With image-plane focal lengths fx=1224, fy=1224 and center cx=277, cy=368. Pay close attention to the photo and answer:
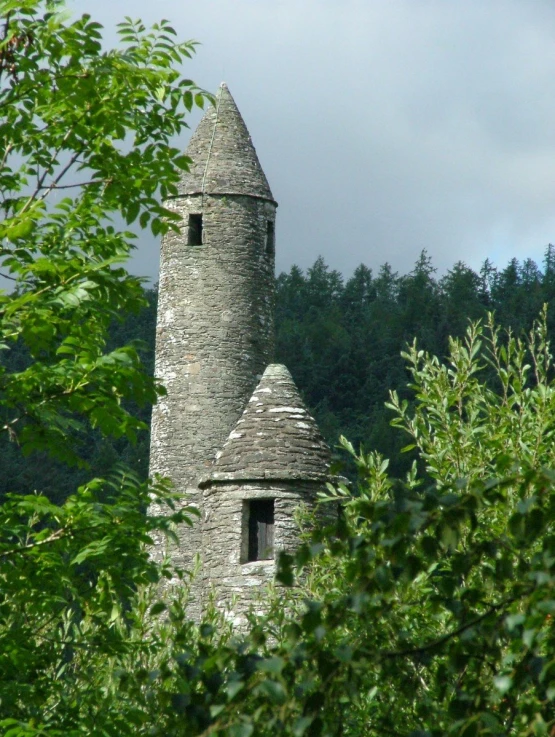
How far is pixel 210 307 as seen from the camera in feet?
55.9

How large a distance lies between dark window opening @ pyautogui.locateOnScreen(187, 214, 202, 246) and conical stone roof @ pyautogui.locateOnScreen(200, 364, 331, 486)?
358cm

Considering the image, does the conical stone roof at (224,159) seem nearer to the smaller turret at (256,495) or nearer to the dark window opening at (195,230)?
the dark window opening at (195,230)

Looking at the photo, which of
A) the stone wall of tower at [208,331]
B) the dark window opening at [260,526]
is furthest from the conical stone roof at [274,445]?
the stone wall of tower at [208,331]

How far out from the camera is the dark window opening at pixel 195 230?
17625 mm

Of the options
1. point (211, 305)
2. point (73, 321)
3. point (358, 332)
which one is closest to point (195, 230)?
point (211, 305)

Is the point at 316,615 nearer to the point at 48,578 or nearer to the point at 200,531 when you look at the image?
the point at 48,578

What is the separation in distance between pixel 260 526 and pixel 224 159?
6.30 m

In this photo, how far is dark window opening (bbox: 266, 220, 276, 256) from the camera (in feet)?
58.8

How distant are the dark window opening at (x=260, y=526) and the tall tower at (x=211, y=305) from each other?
1.62 metres

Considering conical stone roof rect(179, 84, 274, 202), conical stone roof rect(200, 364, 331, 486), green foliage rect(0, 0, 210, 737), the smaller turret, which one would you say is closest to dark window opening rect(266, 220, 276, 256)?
conical stone roof rect(179, 84, 274, 202)

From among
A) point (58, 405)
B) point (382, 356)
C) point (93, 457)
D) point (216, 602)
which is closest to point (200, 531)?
point (216, 602)

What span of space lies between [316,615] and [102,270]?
11.7 ft

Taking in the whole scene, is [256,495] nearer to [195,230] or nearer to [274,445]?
[274,445]

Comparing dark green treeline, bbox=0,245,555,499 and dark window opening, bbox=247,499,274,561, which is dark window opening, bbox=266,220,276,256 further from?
dark green treeline, bbox=0,245,555,499
